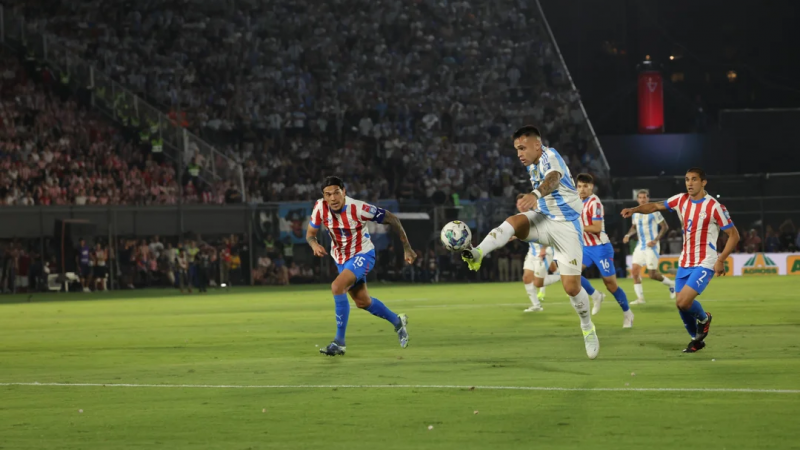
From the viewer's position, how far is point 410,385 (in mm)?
10969

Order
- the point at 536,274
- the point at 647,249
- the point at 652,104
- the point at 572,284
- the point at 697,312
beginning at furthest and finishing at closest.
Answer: the point at 652,104 < the point at 647,249 < the point at 536,274 < the point at 697,312 < the point at 572,284

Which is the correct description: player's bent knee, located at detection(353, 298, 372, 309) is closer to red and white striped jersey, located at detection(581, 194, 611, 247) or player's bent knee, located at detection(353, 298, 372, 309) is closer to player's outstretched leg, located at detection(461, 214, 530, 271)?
player's outstretched leg, located at detection(461, 214, 530, 271)

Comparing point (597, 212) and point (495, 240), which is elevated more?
point (597, 212)

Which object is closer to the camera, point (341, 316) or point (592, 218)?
point (341, 316)

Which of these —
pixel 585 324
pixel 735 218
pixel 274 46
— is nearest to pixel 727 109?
pixel 735 218

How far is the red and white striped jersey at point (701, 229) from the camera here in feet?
47.7

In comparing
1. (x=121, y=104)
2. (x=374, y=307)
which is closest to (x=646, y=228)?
(x=374, y=307)

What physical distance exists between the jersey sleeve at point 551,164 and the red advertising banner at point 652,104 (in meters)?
46.7

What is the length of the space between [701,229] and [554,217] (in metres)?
2.84

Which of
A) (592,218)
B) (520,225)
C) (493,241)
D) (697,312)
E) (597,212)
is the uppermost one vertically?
(597,212)

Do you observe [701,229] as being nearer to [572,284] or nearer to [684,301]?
[684,301]

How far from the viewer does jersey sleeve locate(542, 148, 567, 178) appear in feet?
41.0

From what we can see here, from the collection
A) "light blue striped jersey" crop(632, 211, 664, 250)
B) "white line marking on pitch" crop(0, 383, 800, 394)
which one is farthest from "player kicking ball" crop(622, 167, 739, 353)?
"light blue striped jersey" crop(632, 211, 664, 250)

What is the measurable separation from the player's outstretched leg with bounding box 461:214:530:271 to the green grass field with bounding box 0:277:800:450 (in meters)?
1.25
